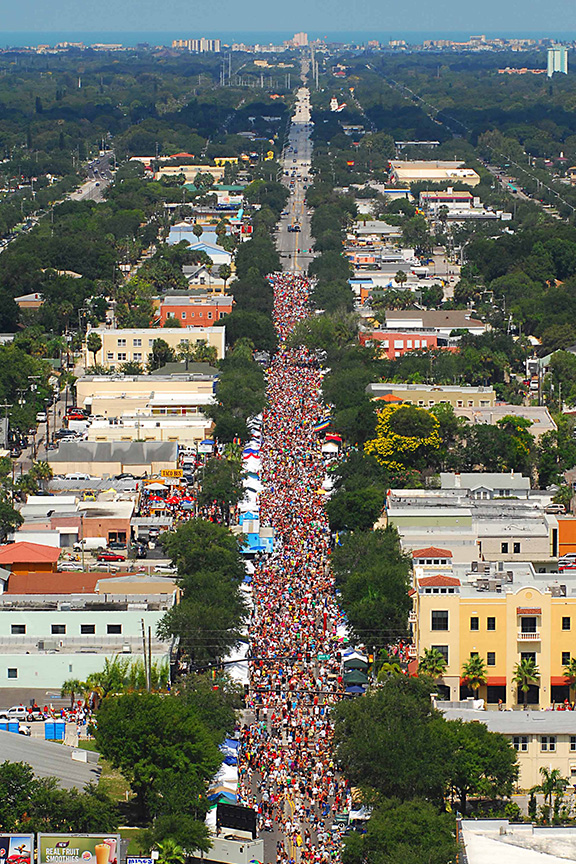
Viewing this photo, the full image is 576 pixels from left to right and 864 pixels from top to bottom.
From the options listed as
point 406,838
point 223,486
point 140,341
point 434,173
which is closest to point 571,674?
point 406,838

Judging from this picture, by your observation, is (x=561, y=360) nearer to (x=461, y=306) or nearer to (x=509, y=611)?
(x=461, y=306)

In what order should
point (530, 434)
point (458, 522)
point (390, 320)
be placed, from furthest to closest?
point (390, 320) → point (530, 434) → point (458, 522)

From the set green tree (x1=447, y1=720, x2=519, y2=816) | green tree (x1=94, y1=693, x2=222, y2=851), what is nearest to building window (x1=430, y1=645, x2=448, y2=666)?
A: green tree (x1=447, y1=720, x2=519, y2=816)

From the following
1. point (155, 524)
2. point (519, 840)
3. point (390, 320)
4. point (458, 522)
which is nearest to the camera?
point (519, 840)

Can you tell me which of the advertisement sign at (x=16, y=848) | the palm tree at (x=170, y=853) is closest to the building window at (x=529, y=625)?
the palm tree at (x=170, y=853)

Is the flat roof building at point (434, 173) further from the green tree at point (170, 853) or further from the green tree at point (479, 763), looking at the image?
the green tree at point (170, 853)

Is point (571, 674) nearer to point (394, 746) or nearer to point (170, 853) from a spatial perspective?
point (394, 746)

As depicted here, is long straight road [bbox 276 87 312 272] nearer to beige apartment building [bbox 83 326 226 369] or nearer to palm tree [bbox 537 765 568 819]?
beige apartment building [bbox 83 326 226 369]

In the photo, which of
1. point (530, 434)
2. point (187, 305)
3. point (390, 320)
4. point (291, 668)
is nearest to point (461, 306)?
point (390, 320)
